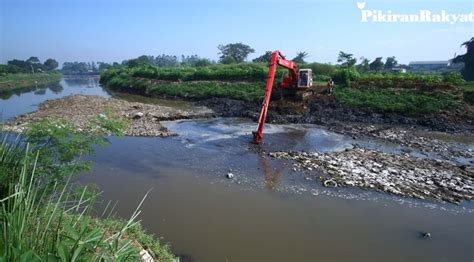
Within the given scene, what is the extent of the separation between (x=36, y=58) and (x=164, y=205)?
12942 cm

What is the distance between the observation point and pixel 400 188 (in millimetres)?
9055

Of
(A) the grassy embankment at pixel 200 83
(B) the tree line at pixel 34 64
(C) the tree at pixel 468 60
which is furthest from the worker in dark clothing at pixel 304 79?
(B) the tree line at pixel 34 64

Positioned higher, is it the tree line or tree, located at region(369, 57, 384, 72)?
the tree line

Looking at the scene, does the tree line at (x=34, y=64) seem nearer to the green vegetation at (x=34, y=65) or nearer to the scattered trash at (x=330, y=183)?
the green vegetation at (x=34, y=65)

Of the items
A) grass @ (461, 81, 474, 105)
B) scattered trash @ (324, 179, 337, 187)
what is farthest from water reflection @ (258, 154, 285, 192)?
grass @ (461, 81, 474, 105)

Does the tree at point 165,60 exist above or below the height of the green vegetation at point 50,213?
above

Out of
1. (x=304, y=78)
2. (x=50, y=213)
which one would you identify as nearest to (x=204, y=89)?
(x=304, y=78)

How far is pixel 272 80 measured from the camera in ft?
46.0

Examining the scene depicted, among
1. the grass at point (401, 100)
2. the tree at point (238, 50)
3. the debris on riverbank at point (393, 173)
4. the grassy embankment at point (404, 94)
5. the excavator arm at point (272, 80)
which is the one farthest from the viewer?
the tree at point (238, 50)

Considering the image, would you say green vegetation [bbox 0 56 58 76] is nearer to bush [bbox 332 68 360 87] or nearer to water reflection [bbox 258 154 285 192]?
bush [bbox 332 68 360 87]

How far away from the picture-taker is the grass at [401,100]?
1995cm

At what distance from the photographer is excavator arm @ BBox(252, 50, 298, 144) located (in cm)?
1381

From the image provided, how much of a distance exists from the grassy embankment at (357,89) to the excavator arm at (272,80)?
3920 mm

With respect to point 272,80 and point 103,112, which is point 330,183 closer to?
point 272,80
